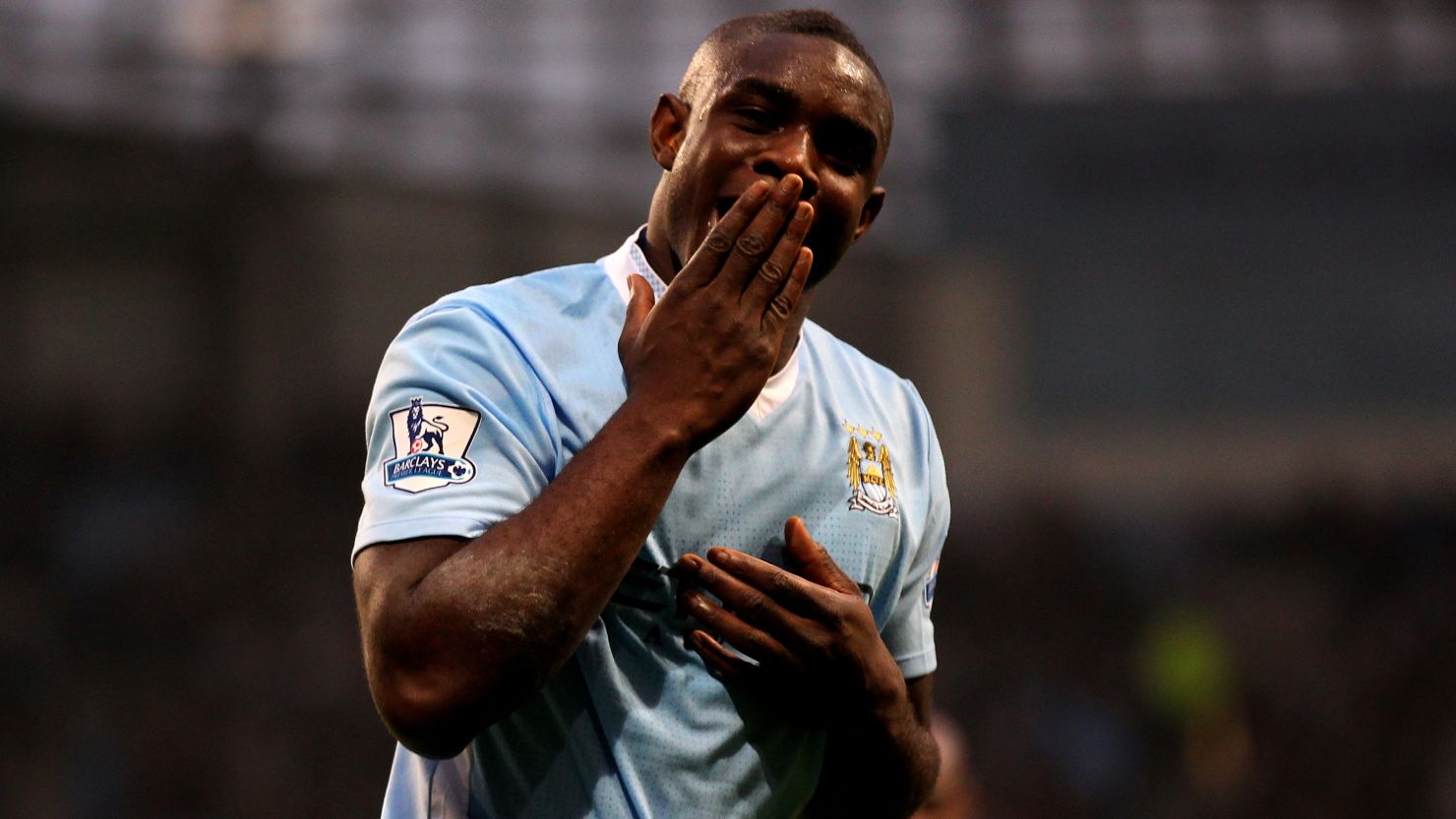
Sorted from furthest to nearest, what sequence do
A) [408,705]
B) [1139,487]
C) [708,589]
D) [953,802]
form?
[1139,487] < [953,802] < [708,589] < [408,705]

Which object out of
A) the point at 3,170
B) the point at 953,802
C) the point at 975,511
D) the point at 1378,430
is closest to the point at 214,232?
the point at 3,170

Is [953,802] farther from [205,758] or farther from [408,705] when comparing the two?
[205,758]

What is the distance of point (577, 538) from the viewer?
1857 millimetres

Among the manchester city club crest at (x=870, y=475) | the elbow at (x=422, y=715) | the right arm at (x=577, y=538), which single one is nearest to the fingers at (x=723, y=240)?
the right arm at (x=577, y=538)

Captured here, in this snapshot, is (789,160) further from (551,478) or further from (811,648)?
(811,648)

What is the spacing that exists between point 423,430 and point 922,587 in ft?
2.98

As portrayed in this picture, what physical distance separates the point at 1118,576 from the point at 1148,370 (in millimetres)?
4260

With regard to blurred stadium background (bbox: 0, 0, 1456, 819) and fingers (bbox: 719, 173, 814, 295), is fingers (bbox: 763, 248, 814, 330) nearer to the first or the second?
fingers (bbox: 719, 173, 814, 295)

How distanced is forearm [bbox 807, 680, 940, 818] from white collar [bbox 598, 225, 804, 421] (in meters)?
0.45

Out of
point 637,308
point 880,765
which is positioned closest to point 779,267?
point 637,308

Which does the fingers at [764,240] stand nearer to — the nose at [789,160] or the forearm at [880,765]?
the nose at [789,160]

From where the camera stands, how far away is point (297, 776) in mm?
12828

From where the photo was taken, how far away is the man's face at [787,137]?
2197 mm

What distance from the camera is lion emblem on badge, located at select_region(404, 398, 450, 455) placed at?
1969mm
